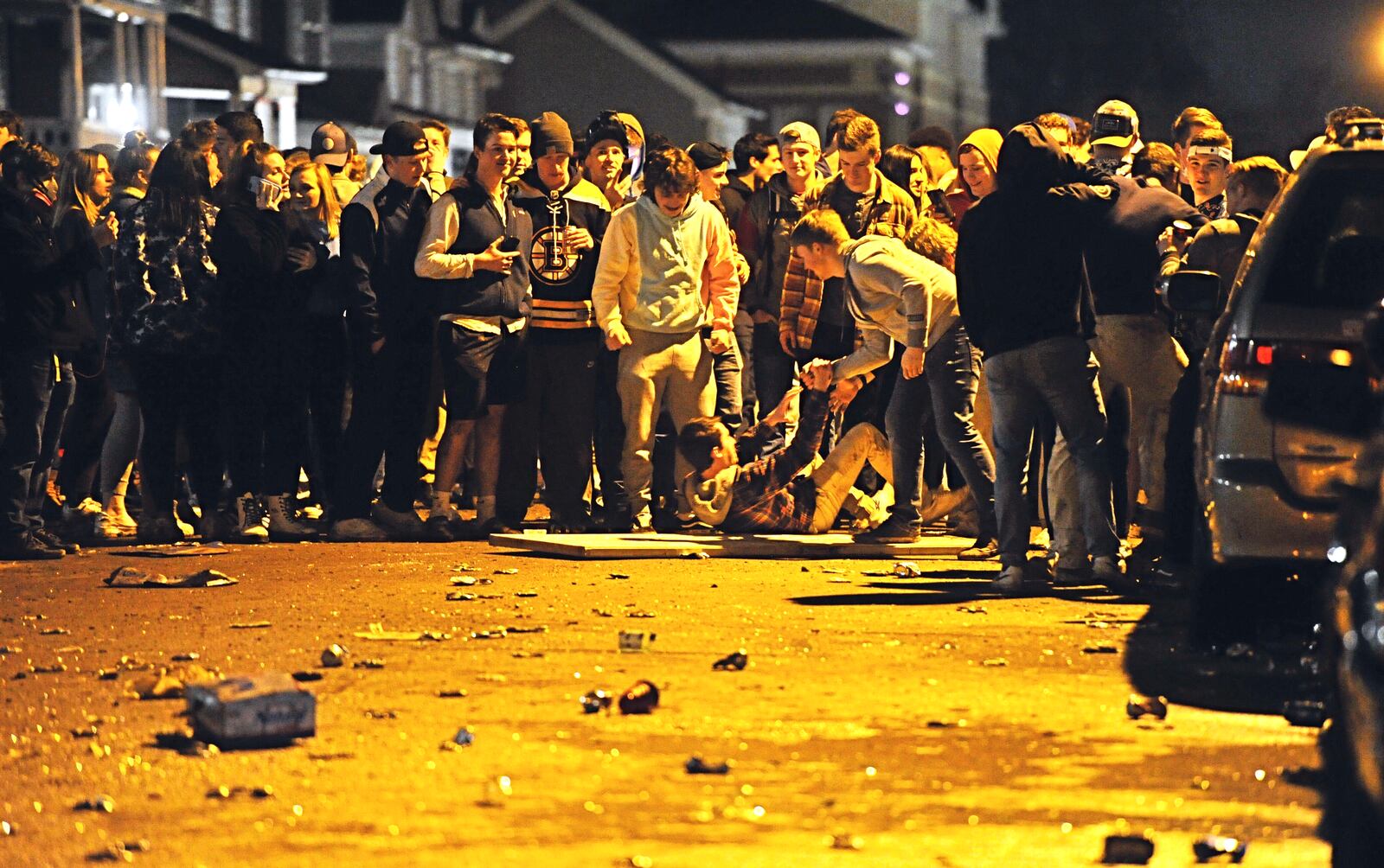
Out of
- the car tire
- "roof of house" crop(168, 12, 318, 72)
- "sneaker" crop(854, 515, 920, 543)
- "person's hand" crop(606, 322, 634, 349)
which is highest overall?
"roof of house" crop(168, 12, 318, 72)

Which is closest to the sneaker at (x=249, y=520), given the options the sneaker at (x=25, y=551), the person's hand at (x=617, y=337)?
the sneaker at (x=25, y=551)

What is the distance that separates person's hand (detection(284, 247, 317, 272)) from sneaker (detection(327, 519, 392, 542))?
146 centimetres

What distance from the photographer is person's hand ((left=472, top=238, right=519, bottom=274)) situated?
15500 mm

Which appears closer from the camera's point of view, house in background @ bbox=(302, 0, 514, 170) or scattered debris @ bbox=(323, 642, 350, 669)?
scattered debris @ bbox=(323, 642, 350, 669)

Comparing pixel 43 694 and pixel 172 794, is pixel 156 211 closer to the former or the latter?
pixel 43 694

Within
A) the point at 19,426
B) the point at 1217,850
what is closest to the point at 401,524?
the point at 19,426

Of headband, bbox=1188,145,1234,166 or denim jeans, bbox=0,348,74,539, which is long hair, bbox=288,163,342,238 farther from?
headband, bbox=1188,145,1234,166

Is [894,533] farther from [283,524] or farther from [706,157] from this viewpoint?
[706,157]

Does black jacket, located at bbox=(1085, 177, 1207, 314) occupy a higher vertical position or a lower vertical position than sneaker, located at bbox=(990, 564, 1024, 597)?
higher

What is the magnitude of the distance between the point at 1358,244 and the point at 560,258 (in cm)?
664

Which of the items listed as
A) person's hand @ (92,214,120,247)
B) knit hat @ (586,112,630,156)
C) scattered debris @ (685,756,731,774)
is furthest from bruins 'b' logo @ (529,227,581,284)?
scattered debris @ (685,756,731,774)

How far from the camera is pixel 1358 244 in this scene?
10.2 meters

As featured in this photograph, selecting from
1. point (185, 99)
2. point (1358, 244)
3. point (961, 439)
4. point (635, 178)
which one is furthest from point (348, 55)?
point (1358, 244)

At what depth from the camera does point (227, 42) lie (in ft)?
170
